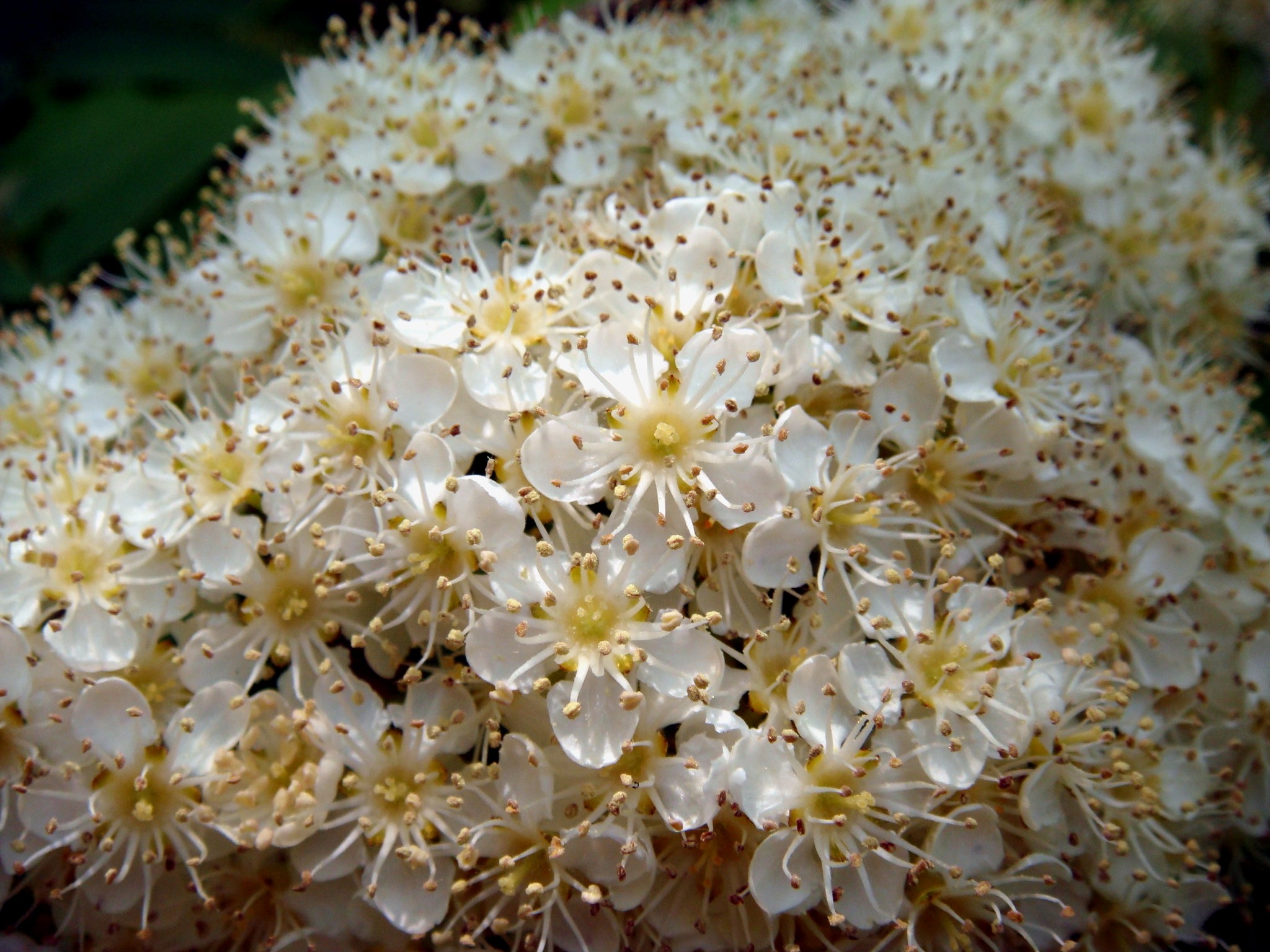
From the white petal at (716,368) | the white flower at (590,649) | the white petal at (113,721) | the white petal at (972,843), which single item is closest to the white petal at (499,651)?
the white flower at (590,649)

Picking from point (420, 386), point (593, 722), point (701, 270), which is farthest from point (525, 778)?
point (701, 270)

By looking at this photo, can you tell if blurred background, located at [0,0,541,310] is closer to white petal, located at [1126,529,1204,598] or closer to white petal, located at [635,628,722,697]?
white petal, located at [635,628,722,697]

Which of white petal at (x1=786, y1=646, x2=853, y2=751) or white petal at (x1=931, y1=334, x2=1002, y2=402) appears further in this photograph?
white petal at (x1=931, y1=334, x2=1002, y2=402)

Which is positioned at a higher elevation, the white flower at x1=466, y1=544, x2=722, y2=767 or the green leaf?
the green leaf

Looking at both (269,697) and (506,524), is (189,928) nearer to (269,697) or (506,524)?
(269,697)

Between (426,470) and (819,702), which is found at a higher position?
(426,470)

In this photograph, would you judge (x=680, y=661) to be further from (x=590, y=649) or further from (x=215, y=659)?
(x=215, y=659)

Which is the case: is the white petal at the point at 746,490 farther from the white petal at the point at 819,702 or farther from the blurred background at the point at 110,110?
the blurred background at the point at 110,110

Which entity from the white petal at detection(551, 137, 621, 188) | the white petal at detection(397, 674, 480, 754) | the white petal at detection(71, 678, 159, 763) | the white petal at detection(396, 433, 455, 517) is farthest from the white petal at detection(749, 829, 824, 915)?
the white petal at detection(551, 137, 621, 188)
